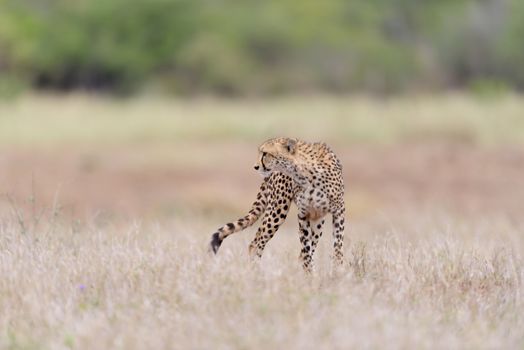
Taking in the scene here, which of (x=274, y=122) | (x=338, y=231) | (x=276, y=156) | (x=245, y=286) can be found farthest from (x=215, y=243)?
(x=274, y=122)

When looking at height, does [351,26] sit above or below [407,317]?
above

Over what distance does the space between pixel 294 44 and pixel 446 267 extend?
30131 millimetres

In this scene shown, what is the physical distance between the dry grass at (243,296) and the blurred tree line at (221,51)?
24.3 metres

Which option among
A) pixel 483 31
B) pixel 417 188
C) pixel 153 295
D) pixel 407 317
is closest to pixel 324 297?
pixel 407 317

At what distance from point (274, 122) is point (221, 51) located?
12.2 meters

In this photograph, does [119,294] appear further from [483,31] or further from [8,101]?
[483,31]

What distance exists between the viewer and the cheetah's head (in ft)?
20.0

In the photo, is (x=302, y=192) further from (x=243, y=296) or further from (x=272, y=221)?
(x=243, y=296)

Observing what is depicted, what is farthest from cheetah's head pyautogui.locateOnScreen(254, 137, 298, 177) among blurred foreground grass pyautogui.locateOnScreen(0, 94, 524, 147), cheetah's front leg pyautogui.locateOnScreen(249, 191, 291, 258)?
blurred foreground grass pyautogui.locateOnScreen(0, 94, 524, 147)

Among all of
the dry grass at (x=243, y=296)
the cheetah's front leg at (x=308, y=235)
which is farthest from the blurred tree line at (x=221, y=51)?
the dry grass at (x=243, y=296)

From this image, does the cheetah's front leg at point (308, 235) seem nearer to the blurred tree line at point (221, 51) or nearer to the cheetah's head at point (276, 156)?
the cheetah's head at point (276, 156)

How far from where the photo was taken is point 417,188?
1534 cm

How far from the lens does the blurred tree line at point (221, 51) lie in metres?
32.0

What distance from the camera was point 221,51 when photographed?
3212 centimetres
